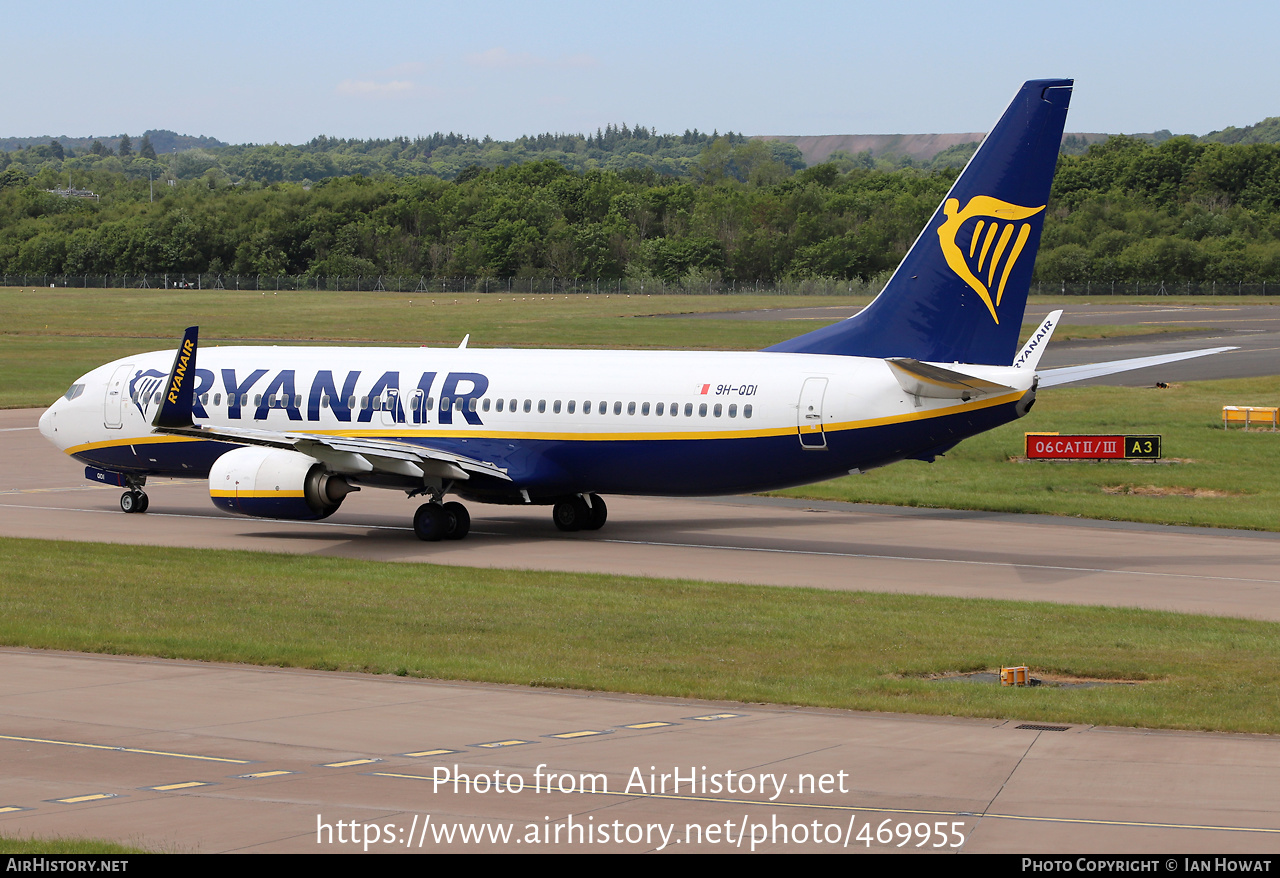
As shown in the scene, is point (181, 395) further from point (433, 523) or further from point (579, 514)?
point (579, 514)

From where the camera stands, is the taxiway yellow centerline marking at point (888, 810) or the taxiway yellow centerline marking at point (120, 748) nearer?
the taxiway yellow centerline marking at point (888, 810)

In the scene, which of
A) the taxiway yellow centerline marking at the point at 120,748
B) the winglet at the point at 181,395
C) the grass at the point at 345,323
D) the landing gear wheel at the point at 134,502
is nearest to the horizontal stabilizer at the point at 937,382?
the winglet at the point at 181,395

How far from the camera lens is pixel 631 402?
3525 centimetres

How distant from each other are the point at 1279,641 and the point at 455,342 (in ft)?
285

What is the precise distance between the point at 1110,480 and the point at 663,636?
2664 centimetres

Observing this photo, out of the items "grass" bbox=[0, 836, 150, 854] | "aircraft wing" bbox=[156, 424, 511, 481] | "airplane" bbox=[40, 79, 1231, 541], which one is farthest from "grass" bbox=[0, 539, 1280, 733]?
"grass" bbox=[0, 836, 150, 854]

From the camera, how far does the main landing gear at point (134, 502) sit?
40.6 metres

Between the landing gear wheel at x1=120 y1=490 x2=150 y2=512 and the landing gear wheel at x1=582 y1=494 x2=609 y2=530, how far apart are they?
12387 mm

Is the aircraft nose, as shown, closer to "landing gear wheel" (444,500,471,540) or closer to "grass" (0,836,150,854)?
"landing gear wheel" (444,500,471,540)

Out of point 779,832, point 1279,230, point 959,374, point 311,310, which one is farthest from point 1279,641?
point 1279,230

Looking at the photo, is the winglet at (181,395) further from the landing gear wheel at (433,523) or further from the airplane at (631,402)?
the landing gear wheel at (433,523)

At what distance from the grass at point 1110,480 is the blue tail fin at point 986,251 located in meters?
10.5

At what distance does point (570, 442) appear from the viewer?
35.9 m

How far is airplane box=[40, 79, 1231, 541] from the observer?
1268 inches
